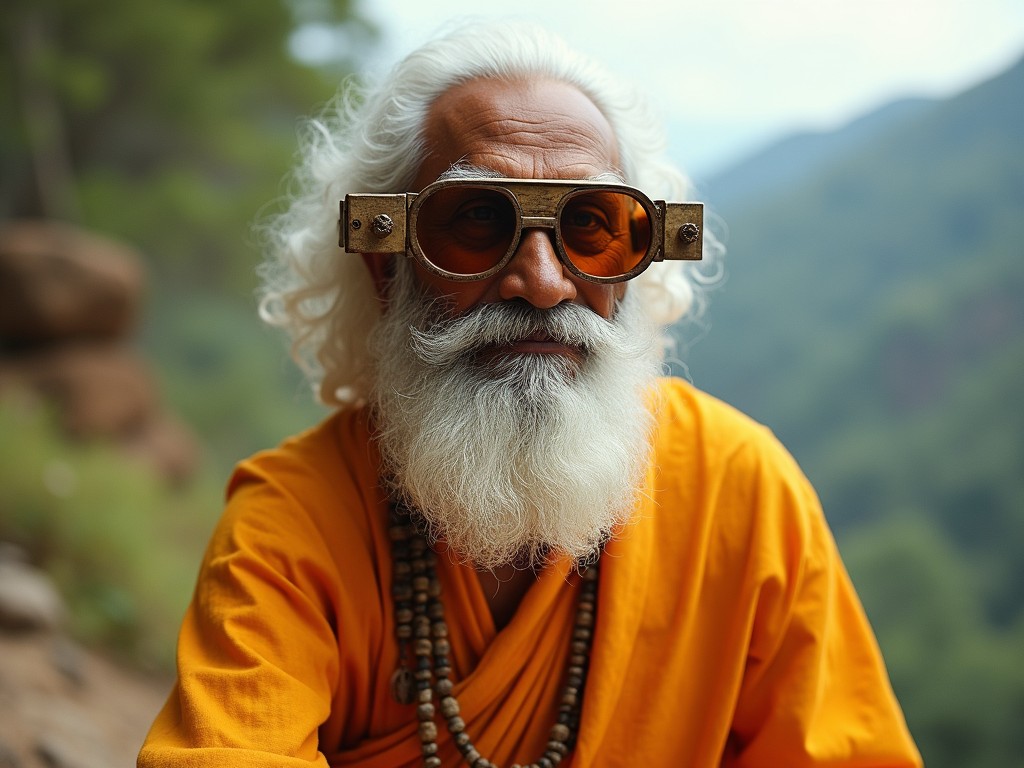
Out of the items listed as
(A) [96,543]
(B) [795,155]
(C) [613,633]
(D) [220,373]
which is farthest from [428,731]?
(D) [220,373]

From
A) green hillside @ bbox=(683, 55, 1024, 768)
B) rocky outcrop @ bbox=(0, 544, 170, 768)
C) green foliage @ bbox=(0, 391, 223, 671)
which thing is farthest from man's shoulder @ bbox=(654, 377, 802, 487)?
green foliage @ bbox=(0, 391, 223, 671)

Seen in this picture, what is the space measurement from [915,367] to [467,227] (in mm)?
3899

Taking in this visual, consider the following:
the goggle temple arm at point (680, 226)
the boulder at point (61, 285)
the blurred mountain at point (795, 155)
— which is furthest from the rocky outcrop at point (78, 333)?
the goggle temple arm at point (680, 226)

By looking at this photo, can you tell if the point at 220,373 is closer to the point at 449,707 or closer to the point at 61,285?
the point at 61,285

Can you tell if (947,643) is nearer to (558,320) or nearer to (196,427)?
(558,320)

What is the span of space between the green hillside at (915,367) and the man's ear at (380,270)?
343cm

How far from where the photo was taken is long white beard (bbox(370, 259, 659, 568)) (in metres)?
1.89

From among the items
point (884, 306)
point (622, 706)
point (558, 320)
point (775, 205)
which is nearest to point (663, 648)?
point (622, 706)

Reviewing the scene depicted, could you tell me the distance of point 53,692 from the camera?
3934 millimetres

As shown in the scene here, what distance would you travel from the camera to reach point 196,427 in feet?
31.4

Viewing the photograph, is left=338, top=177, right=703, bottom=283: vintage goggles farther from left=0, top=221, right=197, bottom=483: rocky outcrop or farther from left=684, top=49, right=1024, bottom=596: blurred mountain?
left=0, top=221, right=197, bottom=483: rocky outcrop

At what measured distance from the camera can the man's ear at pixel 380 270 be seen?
2.18 meters

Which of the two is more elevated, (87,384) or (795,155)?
(795,155)

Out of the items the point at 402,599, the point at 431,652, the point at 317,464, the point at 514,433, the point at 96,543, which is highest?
the point at 514,433
